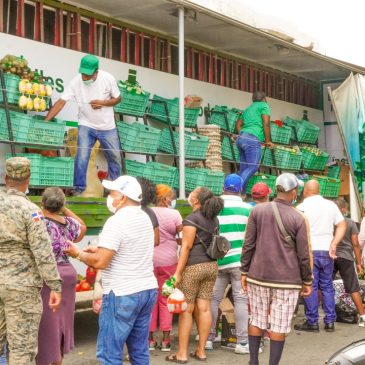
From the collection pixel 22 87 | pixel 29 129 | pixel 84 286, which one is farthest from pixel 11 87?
pixel 84 286

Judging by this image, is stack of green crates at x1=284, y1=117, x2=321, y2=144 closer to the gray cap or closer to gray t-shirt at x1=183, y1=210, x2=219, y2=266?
gray t-shirt at x1=183, y1=210, x2=219, y2=266

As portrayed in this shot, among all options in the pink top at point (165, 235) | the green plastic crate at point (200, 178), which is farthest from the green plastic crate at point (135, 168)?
the pink top at point (165, 235)

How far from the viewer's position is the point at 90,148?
32.9ft

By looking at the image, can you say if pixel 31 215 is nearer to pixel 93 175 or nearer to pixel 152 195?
pixel 152 195

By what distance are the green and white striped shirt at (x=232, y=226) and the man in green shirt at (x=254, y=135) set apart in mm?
4549

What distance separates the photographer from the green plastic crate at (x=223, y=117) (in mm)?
13578

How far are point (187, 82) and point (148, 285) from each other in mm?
7791

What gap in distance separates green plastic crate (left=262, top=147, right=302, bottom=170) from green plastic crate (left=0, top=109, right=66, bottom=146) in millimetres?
5502

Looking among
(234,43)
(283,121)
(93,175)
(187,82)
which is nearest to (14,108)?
(93,175)

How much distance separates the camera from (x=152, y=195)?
304 inches

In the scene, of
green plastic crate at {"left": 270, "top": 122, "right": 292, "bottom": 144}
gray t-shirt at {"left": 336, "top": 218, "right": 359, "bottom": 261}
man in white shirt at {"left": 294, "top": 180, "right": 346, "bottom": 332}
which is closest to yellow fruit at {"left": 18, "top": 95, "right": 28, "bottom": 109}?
man in white shirt at {"left": 294, "top": 180, "right": 346, "bottom": 332}

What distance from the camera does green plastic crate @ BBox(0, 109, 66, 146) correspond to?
9.22 meters

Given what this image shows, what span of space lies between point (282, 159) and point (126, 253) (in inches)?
357

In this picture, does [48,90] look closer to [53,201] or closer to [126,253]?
[53,201]
